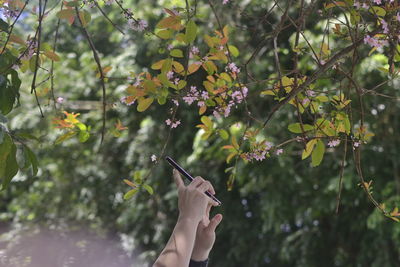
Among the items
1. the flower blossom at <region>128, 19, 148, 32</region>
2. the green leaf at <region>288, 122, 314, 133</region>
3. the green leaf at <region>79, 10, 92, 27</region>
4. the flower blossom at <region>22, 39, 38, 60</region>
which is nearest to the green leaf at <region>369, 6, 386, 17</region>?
the green leaf at <region>288, 122, 314, 133</region>

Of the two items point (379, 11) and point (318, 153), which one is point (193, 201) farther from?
point (379, 11)

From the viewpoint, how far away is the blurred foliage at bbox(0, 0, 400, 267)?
136 inches

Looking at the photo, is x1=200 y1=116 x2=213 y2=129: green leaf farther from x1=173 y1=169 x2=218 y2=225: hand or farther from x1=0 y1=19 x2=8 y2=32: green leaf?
x1=0 y1=19 x2=8 y2=32: green leaf

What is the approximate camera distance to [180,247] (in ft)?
3.90

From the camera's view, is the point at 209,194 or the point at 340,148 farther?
the point at 340,148

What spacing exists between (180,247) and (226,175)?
2.86 metres

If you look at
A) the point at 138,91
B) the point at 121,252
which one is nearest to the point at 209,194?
the point at 138,91

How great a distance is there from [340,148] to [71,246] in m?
1.52

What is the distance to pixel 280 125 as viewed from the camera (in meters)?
3.56

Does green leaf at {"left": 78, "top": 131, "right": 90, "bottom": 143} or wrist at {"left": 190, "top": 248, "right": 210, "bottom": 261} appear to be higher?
green leaf at {"left": 78, "top": 131, "right": 90, "bottom": 143}

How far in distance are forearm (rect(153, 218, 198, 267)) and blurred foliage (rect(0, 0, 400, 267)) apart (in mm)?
1581

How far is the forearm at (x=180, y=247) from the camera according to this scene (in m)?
1.17

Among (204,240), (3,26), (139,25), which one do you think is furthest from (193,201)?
(3,26)

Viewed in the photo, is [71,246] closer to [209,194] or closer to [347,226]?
[347,226]
